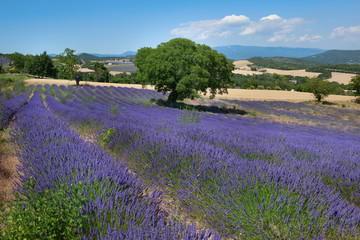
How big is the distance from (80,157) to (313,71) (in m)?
117

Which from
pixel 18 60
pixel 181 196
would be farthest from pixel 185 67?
pixel 18 60

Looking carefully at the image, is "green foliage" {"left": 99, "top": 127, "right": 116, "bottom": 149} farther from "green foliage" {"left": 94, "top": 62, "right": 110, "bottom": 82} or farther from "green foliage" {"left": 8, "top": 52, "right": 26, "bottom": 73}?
"green foliage" {"left": 8, "top": 52, "right": 26, "bottom": 73}

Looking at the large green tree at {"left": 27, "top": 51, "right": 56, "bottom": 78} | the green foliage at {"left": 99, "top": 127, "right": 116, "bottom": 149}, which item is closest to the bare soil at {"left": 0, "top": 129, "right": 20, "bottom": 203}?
the green foliage at {"left": 99, "top": 127, "right": 116, "bottom": 149}

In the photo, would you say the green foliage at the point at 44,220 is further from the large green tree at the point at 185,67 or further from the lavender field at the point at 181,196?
the large green tree at the point at 185,67

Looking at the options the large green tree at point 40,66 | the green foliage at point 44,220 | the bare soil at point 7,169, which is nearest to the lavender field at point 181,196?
the green foliage at point 44,220

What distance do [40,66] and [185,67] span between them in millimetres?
50583

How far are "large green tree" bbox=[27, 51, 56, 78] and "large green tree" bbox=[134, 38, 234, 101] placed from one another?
46430 mm

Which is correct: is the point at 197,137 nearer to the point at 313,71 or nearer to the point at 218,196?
the point at 218,196

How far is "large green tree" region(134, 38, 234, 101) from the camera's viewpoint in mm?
13648

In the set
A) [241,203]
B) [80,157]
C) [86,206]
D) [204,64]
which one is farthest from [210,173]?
[204,64]

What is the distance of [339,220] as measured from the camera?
1638mm

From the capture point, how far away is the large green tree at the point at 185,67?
537 inches

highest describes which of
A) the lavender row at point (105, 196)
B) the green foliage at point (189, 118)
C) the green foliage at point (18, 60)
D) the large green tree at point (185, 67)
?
the green foliage at point (18, 60)

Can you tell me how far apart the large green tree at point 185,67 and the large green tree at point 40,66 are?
152 ft
